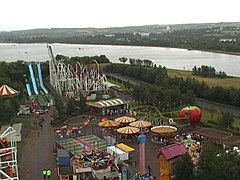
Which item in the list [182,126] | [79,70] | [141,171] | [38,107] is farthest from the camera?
[79,70]

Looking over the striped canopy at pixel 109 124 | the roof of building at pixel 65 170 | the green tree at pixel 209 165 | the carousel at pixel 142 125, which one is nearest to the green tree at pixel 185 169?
the green tree at pixel 209 165

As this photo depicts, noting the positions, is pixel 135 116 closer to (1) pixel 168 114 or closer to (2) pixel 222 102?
(1) pixel 168 114

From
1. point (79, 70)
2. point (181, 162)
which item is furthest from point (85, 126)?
point (79, 70)

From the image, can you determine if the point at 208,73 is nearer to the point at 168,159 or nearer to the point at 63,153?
the point at 63,153

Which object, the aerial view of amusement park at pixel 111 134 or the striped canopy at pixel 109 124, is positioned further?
the striped canopy at pixel 109 124

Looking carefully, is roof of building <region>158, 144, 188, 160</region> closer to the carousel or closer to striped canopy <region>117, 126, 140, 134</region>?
striped canopy <region>117, 126, 140, 134</region>

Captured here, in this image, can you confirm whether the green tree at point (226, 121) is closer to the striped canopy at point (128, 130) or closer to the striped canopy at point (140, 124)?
the striped canopy at point (140, 124)

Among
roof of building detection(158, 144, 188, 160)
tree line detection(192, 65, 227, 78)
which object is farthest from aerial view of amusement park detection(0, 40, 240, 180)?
tree line detection(192, 65, 227, 78)
